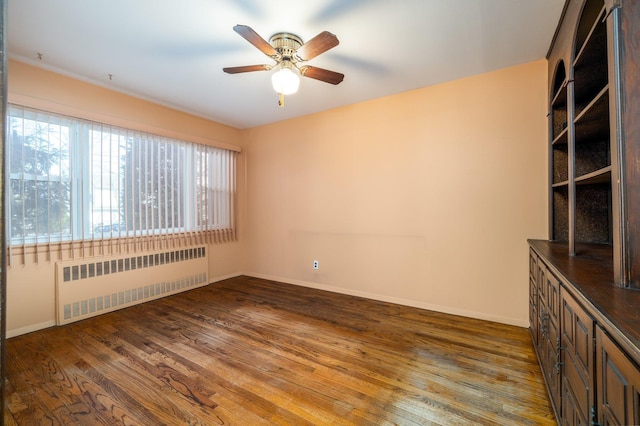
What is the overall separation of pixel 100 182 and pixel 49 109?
79 centimetres

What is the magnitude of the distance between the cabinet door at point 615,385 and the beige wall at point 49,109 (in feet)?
13.2

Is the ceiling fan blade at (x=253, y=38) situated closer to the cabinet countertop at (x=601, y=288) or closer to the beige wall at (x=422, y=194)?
the beige wall at (x=422, y=194)

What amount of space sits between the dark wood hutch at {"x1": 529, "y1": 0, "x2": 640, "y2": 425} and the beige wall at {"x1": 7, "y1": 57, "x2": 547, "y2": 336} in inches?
19.3

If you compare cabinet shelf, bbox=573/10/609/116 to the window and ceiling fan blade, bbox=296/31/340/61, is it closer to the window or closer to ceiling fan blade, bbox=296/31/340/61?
ceiling fan blade, bbox=296/31/340/61

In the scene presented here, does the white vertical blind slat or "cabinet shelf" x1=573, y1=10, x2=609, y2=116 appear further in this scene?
the white vertical blind slat

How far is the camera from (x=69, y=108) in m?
2.71

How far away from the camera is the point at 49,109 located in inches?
102

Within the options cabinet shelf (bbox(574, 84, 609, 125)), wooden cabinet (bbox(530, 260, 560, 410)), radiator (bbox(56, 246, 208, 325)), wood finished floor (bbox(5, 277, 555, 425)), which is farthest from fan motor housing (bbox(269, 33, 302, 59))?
radiator (bbox(56, 246, 208, 325))

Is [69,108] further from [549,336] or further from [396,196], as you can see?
[549,336]

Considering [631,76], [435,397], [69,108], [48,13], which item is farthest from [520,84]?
[69,108]

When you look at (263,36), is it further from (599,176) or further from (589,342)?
(589,342)

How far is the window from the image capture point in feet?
8.18

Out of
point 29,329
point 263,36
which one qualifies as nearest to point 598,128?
point 263,36

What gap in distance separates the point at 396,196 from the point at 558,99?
1672 millimetres
